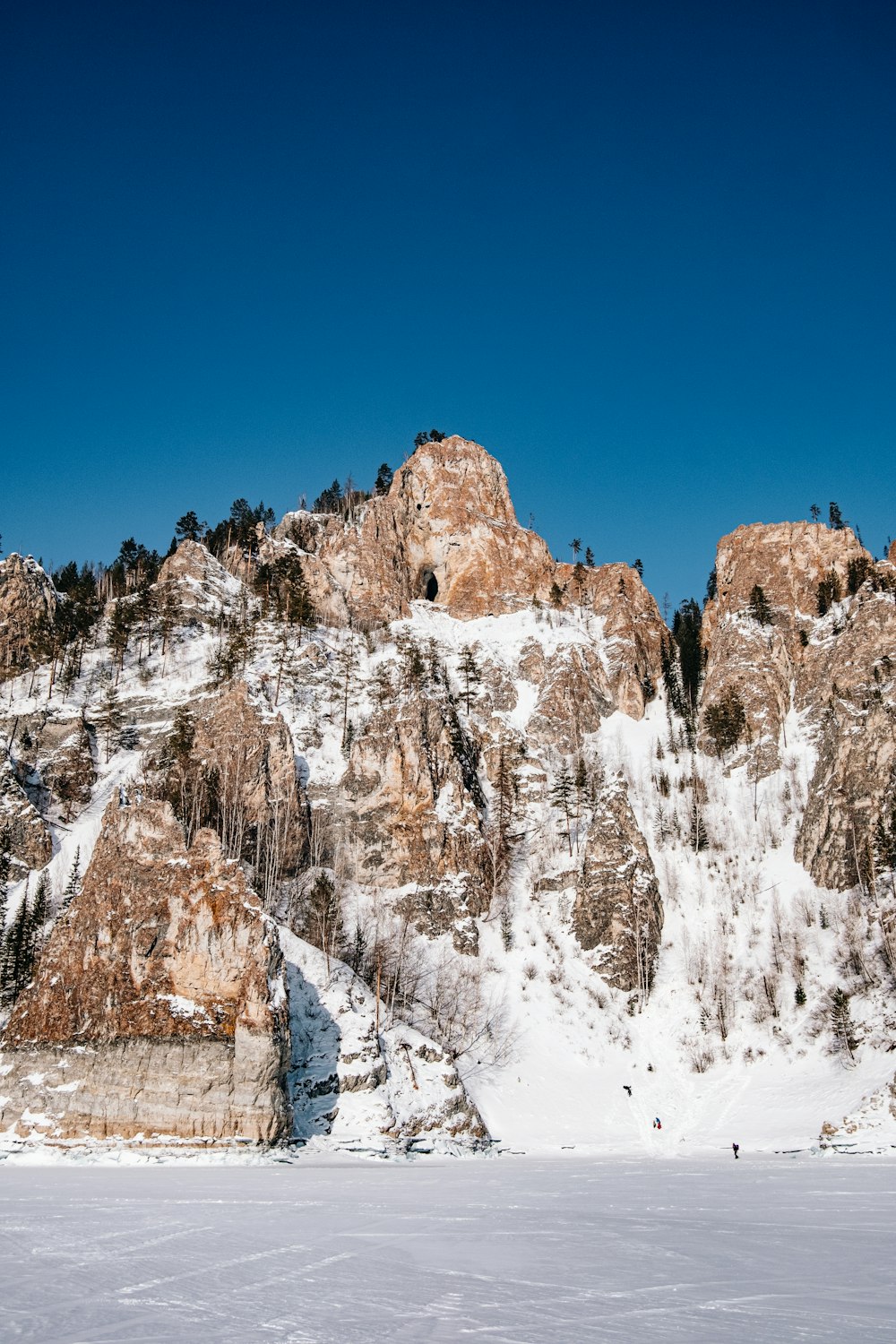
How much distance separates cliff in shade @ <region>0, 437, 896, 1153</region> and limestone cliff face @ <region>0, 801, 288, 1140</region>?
123 millimetres

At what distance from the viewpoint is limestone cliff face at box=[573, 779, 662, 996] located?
67.1 meters

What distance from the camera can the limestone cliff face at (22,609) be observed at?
90500 mm

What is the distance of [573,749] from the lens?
92.8 metres

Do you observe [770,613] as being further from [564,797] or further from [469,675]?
[564,797]

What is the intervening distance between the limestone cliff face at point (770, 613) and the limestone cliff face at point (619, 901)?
2156 centimetres

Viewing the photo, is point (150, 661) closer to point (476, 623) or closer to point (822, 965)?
point (476, 623)

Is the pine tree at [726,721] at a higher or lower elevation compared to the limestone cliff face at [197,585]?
lower

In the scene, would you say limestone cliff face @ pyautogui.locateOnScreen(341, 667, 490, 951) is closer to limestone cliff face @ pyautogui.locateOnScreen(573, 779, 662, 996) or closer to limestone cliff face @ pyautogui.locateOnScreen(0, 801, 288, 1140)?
limestone cliff face @ pyautogui.locateOnScreen(573, 779, 662, 996)

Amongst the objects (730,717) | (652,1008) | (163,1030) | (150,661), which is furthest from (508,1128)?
(150,661)

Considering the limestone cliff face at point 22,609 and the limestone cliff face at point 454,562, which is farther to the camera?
the limestone cliff face at point 454,562

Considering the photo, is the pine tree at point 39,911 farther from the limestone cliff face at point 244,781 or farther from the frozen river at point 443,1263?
the frozen river at point 443,1263

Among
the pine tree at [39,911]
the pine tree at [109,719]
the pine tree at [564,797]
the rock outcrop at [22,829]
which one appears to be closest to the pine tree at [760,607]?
the pine tree at [564,797]

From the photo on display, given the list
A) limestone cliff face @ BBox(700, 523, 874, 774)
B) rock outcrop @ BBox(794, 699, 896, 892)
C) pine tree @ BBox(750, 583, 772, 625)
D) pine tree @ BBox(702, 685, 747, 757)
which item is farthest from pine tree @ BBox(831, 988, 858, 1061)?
pine tree @ BBox(750, 583, 772, 625)

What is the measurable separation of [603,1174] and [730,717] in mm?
67151
